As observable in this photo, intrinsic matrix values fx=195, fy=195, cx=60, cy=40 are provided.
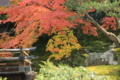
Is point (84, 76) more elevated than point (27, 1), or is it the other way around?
point (27, 1)

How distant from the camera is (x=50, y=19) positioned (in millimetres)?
8195

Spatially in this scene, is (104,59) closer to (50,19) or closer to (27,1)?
(50,19)

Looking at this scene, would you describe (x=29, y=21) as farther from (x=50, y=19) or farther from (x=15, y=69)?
(x=15, y=69)

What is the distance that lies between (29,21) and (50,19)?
3.97 feet

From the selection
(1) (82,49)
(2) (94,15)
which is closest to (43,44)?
(1) (82,49)

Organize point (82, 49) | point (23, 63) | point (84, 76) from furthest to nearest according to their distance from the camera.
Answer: point (82, 49) < point (23, 63) < point (84, 76)

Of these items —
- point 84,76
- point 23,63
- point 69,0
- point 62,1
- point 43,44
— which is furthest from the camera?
point 43,44

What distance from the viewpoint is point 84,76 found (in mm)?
3373

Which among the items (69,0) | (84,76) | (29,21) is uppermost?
(69,0)

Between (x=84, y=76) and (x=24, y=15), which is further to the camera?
(x=24, y=15)

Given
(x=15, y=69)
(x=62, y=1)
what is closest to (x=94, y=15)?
(x=62, y=1)

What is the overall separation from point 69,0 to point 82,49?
17.1 ft

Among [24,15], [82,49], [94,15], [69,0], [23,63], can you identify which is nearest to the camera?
[23,63]

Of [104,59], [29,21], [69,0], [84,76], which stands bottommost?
[104,59]
